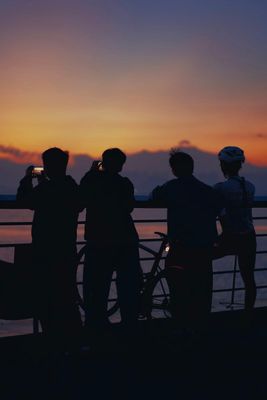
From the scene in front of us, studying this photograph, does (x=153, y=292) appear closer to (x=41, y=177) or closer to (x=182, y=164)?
(x=182, y=164)

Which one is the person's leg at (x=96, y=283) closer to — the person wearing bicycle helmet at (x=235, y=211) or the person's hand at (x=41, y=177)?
the person's hand at (x=41, y=177)

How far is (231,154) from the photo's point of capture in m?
6.43

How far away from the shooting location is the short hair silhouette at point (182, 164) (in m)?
6.10

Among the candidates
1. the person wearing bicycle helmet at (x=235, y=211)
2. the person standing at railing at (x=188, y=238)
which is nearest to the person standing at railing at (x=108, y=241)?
the person standing at railing at (x=188, y=238)

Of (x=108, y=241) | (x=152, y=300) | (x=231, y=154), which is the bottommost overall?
(x=152, y=300)

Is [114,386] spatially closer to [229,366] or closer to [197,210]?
[229,366]

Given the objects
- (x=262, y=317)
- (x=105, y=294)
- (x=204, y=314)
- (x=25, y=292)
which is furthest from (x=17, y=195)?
(x=262, y=317)

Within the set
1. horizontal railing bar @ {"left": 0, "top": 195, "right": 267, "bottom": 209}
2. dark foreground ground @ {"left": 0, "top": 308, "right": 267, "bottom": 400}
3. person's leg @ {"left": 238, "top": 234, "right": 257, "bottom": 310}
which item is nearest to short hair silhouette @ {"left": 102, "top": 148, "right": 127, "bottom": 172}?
horizontal railing bar @ {"left": 0, "top": 195, "right": 267, "bottom": 209}

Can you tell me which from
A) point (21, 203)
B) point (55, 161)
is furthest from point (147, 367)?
point (55, 161)

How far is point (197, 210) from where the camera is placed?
241 inches

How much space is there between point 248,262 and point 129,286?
4.94 ft

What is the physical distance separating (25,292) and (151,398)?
1298 mm

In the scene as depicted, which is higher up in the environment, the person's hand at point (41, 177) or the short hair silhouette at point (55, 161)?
the short hair silhouette at point (55, 161)


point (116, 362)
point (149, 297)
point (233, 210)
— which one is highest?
point (233, 210)
